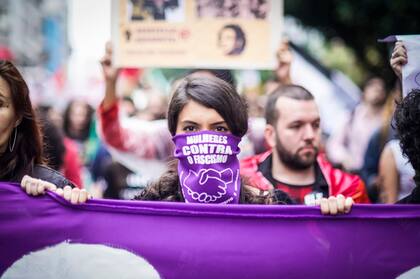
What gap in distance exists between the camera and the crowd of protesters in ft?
9.29

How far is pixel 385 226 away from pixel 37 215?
4.53 feet

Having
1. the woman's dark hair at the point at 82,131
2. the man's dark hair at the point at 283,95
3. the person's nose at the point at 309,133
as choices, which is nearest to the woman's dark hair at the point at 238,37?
the man's dark hair at the point at 283,95

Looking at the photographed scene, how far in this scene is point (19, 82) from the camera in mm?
2875

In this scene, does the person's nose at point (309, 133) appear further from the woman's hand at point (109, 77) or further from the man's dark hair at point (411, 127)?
the woman's hand at point (109, 77)

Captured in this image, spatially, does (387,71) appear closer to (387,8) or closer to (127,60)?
(387,8)

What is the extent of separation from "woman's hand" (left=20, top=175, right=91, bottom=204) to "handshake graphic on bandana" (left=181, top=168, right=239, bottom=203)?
421 mm

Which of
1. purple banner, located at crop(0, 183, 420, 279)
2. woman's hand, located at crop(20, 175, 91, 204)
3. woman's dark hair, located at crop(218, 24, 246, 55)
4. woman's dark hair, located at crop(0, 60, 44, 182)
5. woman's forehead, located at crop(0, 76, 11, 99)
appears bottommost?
purple banner, located at crop(0, 183, 420, 279)

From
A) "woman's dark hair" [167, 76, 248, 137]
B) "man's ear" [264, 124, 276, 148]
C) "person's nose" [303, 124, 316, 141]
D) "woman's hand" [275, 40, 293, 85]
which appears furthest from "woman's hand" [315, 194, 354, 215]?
"woman's hand" [275, 40, 293, 85]

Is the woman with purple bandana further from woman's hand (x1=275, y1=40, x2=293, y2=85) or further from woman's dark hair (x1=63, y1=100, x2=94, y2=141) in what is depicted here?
woman's dark hair (x1=63, y1=100, x2=94, y2=141)

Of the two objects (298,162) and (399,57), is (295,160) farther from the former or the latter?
(399,57)

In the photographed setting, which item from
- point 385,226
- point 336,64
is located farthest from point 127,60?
point 336,64

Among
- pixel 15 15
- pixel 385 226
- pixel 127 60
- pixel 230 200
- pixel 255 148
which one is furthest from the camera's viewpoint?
pixel 15 15

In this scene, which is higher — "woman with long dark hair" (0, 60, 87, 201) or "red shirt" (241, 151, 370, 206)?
"woman with long dark hair" (0, 60, 87, 201)

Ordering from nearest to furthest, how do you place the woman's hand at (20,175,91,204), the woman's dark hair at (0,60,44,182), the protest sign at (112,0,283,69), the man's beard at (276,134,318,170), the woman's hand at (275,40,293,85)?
the woman's hand at (20,175,91,204), the woman's dark hair at (0,60,44,182), the man's beard at (276,134,318,170), the protest sign at (112,0,283,69), the woman's hand at (275,40,293,85)
